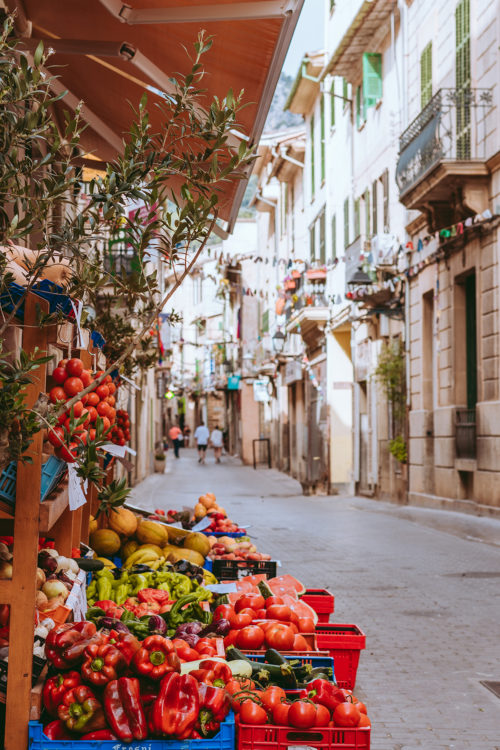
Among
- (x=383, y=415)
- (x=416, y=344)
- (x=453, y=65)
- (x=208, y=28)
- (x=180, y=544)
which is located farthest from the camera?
(x=383, y=415)

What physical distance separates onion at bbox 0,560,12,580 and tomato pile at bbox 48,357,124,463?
0.54 metres

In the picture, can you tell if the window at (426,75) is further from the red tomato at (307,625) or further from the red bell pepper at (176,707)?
the red bell pepper at (176,707)

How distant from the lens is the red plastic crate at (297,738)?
370cm

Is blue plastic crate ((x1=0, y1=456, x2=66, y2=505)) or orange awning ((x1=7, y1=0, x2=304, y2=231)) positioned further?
orange awning ((x1=7, y1=0, x2=304, y2=231))

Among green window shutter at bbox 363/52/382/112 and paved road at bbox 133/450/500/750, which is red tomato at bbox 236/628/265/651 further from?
green window shutter at bbox 363/52/382/112

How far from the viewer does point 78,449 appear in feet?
11.5

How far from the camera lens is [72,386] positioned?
13.4 feet

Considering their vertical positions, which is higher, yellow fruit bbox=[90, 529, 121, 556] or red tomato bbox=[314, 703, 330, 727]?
yellow fruit bbox=[90, 529, 121, 556]

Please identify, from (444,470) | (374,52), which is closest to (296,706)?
(444,470)

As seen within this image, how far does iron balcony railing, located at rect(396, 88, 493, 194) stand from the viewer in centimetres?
1708

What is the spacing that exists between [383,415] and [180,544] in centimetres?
1570

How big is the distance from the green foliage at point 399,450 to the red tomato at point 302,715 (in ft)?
58.8

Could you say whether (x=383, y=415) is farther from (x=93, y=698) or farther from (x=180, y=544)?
(x=93, y=698)

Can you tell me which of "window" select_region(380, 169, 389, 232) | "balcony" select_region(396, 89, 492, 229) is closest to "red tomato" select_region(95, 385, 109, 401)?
"balcony" select_region(396, 89, 492, 229)
